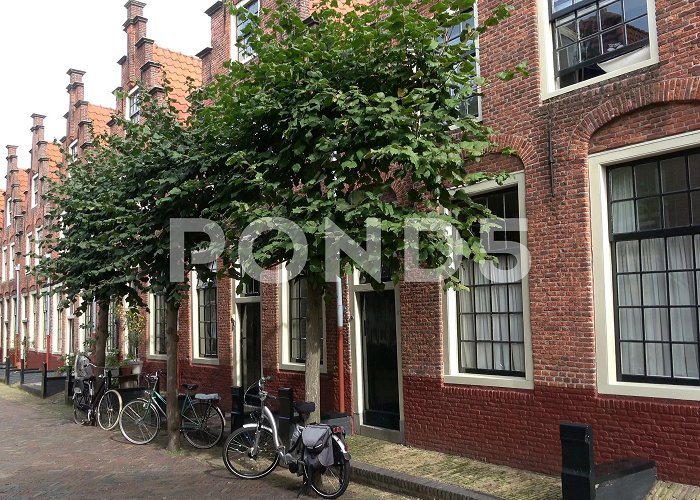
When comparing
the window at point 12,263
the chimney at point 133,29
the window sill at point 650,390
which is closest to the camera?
the window sill at point 650,390

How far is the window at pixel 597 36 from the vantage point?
24.6 ft

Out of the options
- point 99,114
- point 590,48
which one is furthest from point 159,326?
point 590,48

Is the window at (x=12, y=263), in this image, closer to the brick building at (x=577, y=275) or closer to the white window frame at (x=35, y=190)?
the white window frame at (x=35, y=190)

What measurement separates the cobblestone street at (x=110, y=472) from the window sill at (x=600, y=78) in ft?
16.8

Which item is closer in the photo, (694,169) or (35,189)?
(694,169)

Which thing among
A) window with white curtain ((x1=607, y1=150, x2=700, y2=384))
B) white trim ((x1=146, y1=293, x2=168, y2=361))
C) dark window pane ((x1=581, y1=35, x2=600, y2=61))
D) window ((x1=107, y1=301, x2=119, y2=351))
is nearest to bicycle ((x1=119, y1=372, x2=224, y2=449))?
window with white curtain ((x1=607, y1=150, x2=700, y2=384))

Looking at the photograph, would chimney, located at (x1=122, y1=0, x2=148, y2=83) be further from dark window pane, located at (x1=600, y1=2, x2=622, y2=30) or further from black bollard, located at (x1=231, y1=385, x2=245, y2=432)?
dark window pane, located at (x1=600, y1=2, x2=622, y2=30)

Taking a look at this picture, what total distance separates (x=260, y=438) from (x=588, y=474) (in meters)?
4.11

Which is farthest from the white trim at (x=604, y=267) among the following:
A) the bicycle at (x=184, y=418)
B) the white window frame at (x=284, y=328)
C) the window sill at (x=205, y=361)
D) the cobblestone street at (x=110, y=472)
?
the window sill at (x=205, y=361)

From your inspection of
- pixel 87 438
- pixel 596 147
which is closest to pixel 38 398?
pixel 87 438

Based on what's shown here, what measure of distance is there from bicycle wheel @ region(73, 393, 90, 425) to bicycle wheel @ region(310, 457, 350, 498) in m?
7.62

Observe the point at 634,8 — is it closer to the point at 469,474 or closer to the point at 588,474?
the point at 588,474

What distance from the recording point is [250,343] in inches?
562

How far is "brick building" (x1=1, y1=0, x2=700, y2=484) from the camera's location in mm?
6938
